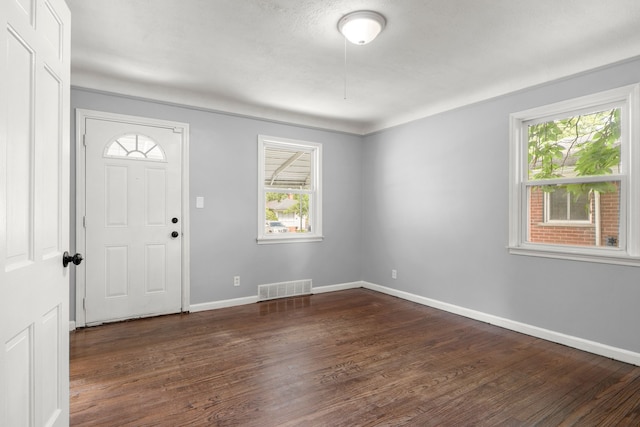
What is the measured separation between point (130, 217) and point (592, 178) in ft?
14.7

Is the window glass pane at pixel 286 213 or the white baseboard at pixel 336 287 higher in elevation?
the window glass pane at pixel 286 213

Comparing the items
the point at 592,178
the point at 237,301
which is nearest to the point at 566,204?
the point at 592,178

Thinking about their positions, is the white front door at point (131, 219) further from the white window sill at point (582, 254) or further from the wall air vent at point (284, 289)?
the white window sill at point (582, 254)

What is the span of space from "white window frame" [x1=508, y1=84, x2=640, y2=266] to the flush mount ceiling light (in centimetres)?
191

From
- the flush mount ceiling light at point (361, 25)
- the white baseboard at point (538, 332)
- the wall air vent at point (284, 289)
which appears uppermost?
the flush mount ceiling light at point (361, 25)

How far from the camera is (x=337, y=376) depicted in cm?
252

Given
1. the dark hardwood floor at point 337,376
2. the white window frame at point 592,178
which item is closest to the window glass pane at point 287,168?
the dark hardwood floor at point 337,376

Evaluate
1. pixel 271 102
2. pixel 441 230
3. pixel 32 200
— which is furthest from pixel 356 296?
pixel 32 200

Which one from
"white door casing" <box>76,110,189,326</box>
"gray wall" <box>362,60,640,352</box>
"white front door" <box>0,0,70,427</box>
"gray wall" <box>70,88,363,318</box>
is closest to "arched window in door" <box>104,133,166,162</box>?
"white door casing" <box>76,110,189,326</box>

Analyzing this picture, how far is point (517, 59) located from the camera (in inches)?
120

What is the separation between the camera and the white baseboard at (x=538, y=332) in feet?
9.20

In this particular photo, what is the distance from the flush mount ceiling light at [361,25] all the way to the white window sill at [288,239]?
109 inches

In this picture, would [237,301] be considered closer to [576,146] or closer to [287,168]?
[287,168]

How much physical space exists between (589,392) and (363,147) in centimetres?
403
